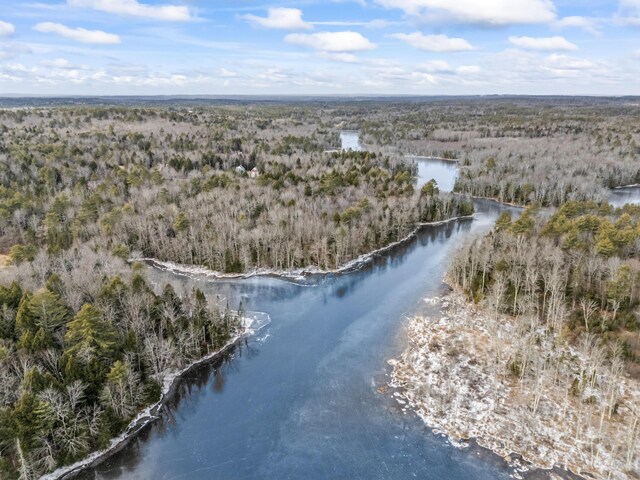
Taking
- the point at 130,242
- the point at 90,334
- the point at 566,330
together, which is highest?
the point at 90,334

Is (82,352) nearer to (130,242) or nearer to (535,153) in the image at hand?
(130,242)

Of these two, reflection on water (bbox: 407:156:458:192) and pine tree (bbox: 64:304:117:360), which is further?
reflection on water (bbox: 407:156:458:192)

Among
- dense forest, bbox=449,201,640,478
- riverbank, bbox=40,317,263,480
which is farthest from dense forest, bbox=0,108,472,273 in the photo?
dense forest, bbox=449,201,640,478

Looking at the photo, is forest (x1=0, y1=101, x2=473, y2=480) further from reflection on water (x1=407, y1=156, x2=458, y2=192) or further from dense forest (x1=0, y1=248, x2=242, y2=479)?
reflection on water (x1=407, y1=156, x2=458, y2=192)

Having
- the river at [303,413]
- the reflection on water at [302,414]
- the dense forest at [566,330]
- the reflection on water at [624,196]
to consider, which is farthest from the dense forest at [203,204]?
the reflection on water at [624,196]

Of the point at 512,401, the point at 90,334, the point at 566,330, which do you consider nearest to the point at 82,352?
the point at 90,334

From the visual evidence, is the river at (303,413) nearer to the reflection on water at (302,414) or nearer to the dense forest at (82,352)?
the reflection on water at (302,414)
